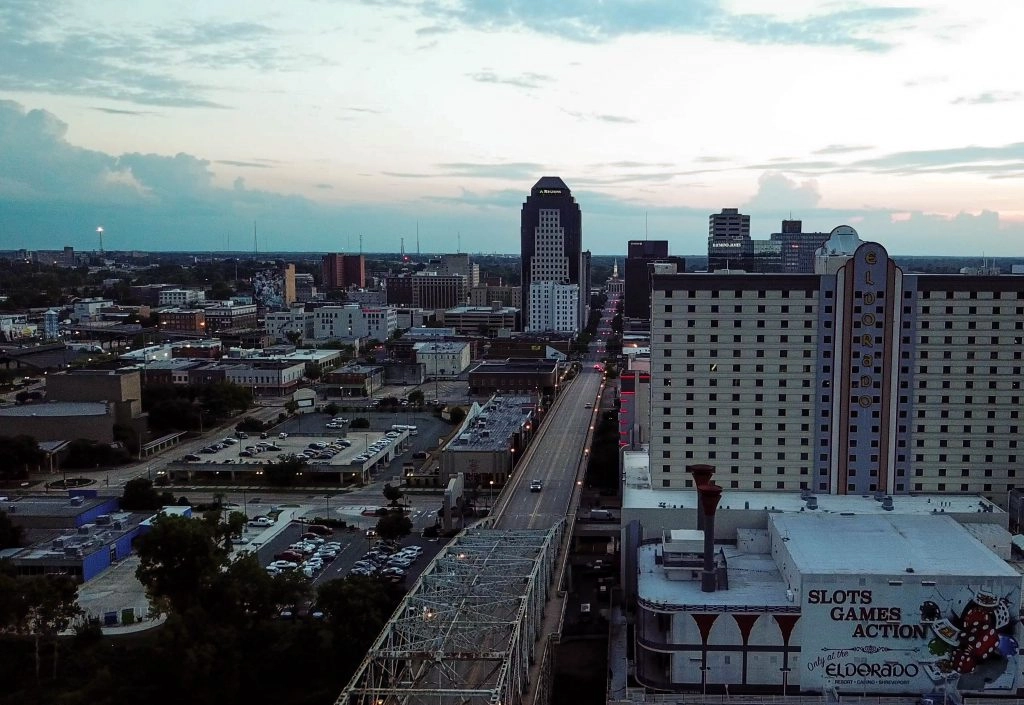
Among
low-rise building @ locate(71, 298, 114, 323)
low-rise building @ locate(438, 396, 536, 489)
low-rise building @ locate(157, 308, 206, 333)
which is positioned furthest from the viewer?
low-rise building @ locate(71, 298, 114, 323)

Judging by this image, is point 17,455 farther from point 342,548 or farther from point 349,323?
point 349,323

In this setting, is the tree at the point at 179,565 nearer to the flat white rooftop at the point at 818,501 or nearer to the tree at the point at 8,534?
the tree at the point at 8,534

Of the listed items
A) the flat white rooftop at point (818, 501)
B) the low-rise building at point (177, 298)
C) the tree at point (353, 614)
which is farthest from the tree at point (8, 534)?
the low-rise building at point (177, 298)

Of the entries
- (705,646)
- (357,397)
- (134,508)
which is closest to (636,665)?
(705,646)

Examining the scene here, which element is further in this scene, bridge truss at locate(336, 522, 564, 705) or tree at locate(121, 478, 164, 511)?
tree at locate(121, 478, 164, 511)

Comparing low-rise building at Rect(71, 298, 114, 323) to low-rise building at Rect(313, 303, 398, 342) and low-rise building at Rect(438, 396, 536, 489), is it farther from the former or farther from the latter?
low-rise building at Rect(438, 396, 536, 489)

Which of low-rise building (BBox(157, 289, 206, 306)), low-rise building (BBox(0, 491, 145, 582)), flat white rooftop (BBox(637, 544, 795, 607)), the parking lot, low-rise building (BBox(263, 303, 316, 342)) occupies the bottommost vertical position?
the parking lot

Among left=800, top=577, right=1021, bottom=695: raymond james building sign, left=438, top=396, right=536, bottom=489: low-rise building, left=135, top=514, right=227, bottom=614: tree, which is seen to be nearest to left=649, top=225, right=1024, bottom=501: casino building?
left=800, top=577, right=1021, bottom=695: raymond james building sign
